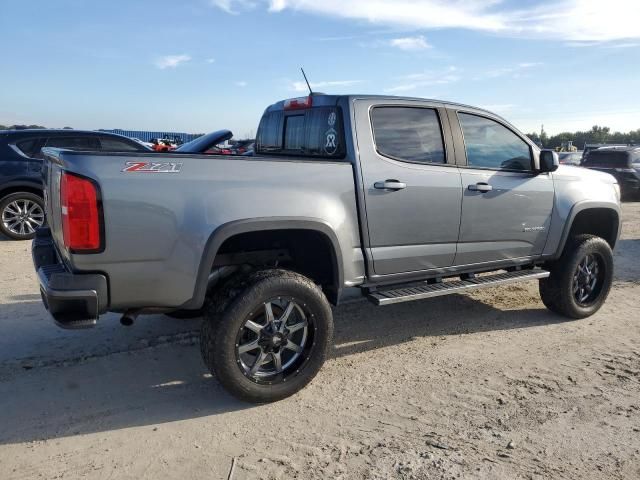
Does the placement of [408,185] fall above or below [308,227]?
above

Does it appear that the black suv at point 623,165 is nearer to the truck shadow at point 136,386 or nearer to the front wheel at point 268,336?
the truck shadow at point 136,386

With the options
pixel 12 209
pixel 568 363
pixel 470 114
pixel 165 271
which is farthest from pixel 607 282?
pixel 12 209

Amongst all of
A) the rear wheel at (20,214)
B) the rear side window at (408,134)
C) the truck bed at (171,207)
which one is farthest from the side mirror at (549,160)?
the rear wheel at (20,214)

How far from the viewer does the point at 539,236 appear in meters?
4.74

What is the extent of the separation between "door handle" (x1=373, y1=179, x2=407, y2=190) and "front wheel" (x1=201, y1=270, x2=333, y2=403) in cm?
85

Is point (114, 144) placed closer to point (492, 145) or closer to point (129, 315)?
point (129, 315)

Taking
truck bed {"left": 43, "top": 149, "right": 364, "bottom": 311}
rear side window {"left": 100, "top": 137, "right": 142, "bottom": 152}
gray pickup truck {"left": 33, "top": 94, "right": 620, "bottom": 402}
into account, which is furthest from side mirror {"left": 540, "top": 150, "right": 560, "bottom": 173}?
rear side window {"left": 100, "top": 137, "right": 142, "bottom": 152}

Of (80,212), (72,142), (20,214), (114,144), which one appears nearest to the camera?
(80,212)

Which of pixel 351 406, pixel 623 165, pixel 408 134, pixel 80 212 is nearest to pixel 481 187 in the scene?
pixel 408 134

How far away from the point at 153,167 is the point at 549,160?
340 centimetres

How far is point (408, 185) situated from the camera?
3865mm

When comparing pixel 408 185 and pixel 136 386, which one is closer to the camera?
pixel 136 386

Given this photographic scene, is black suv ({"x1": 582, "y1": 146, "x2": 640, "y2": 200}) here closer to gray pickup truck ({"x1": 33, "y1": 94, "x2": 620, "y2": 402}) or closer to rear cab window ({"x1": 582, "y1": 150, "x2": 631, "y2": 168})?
rear cab window ({"x1": 582, "y1": 150, "x2": 631, "y2": 168})

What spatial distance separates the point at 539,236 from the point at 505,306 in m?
1.06
